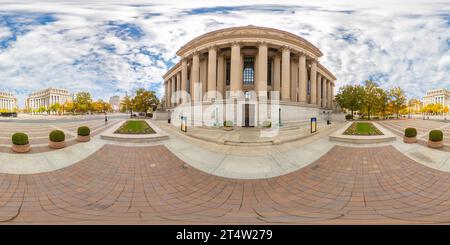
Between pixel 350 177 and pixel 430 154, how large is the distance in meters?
4.49

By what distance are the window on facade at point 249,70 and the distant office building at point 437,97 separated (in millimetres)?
49923

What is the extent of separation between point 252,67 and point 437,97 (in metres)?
55.2

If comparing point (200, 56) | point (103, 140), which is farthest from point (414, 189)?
point (200, 56)

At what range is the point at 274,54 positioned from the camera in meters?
25.8

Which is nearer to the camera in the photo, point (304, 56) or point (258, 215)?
point (258, 215)

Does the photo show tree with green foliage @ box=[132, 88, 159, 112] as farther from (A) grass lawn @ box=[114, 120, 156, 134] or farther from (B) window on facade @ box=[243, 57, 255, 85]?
(A) grass lawn @ box=[114, 120, 156, 134]

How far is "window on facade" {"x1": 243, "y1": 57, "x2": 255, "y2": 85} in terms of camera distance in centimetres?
2677

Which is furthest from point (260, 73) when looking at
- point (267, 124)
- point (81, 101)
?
point (81, 101)

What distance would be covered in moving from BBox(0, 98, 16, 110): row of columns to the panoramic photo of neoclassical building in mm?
59573

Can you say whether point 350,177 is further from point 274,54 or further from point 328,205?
point 274,54

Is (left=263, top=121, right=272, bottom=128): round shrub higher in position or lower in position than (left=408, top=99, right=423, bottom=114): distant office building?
lower

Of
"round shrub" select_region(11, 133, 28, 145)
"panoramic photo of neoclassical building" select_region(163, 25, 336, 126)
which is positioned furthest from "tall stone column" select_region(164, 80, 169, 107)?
"round shrub" select_region(11, 133, 28, 145)

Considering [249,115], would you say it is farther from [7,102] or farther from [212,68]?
[7,102]

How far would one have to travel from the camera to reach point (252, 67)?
88.4ft
